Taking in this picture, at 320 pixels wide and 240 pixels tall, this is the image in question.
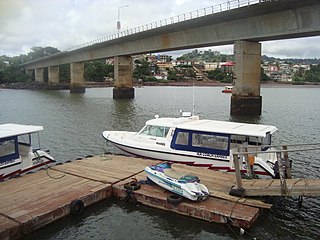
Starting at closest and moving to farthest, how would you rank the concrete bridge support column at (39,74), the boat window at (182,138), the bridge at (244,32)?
the boat window at (182,138)
the bridge at (244,32)
the concrete bridge support column at (39,74)

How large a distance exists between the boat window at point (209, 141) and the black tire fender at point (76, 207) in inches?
244

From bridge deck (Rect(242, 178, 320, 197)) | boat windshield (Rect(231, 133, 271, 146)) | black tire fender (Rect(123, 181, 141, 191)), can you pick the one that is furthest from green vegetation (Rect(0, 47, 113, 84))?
bridge deck (Rect(242, 178, 320, 197))

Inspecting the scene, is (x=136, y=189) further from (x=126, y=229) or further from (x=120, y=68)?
(x=120, y=68)

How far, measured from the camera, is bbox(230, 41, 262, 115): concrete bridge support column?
3912 cm

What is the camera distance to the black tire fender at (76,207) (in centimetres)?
1073

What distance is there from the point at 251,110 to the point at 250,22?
972 centimetres

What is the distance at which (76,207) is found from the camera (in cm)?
1081

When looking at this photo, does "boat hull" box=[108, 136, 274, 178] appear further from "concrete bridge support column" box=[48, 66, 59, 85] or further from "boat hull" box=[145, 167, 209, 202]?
"concrete bridge support column" box=[48, 66, 59, 85]

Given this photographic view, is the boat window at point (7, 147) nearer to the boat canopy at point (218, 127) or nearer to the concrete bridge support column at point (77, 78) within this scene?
the boat canopy at point (218, 127)

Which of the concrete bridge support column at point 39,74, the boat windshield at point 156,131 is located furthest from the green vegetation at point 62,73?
the boat windshield at point 156,131

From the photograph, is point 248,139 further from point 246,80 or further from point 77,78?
point 77,78

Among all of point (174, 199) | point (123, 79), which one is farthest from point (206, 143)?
point (123, 79)

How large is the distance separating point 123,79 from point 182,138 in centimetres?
5306

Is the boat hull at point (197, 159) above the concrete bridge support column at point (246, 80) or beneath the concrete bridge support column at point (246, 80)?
beneath
